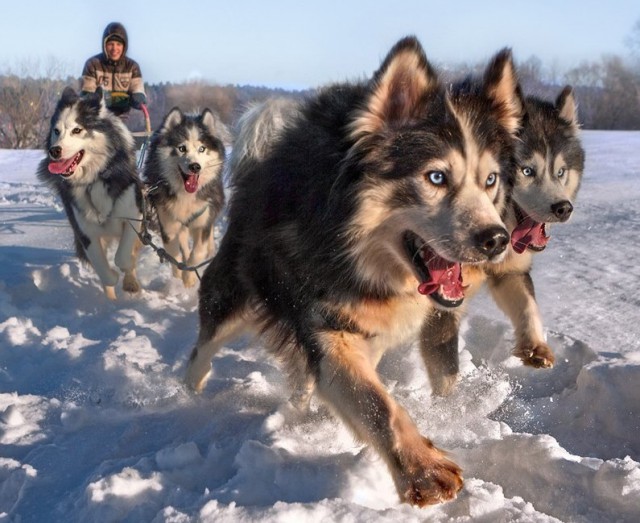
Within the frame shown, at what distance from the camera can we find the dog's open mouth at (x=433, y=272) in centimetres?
294

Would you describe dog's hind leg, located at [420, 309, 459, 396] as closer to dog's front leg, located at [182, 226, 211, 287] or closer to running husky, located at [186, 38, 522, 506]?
running husky, located at [186, 38, 522, 506]

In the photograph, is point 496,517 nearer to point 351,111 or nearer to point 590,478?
point 590,478

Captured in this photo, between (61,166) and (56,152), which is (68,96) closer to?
(56,152)

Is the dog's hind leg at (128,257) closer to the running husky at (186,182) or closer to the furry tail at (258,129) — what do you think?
the running husky at (186,182)

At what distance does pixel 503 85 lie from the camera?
3172 mm

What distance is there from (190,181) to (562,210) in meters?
4.45

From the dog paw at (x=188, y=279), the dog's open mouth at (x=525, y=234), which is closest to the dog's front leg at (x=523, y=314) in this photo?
the dog's open mouth at (x=525, y=234)

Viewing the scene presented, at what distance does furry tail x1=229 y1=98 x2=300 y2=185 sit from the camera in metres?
4.01

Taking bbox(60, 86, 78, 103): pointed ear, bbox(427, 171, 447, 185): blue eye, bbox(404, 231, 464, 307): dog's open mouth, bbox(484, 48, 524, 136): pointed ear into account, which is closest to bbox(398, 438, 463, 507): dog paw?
bbox(404, 231, 464, 307): dog's open mouth

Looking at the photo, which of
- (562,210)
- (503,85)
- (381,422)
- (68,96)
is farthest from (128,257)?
(381,422)

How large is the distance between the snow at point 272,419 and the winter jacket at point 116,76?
7.68ft

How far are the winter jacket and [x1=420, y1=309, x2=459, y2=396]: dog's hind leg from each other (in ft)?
17.7

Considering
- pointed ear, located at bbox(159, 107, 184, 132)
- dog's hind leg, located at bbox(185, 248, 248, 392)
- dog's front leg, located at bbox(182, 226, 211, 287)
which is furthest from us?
pointed ear, located at bbox(159, 107, 184, 132)

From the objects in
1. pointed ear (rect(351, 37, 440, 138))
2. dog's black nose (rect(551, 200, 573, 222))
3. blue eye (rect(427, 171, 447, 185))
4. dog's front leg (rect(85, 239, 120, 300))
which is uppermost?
pointed ear (rect(351, 37, 440, 138))
